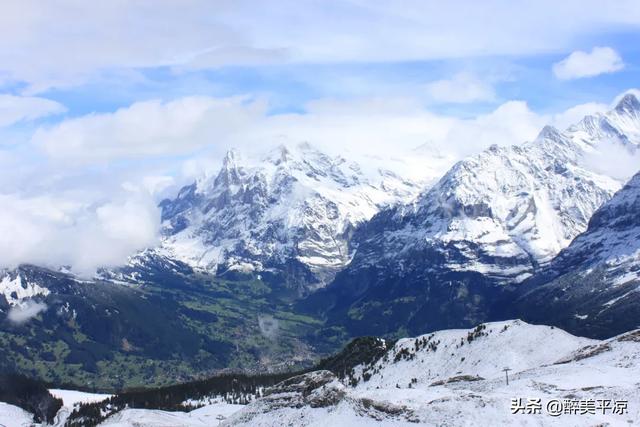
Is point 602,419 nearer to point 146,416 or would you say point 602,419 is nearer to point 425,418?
point 425,418

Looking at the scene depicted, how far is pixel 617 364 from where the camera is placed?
4892 inches

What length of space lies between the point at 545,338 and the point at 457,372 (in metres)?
21.8

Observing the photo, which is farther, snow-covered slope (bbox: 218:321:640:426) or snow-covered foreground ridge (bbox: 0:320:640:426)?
snow-covered slope (bbox: 218:321:640:426)

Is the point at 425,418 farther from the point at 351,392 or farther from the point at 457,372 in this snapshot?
the point at 457,372

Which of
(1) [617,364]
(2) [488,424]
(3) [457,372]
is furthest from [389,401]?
(3) [457,372]

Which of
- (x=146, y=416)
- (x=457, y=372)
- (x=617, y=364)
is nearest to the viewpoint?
(x=617, y=364)

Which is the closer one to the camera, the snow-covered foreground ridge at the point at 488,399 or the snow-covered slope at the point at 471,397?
the snow-covered foreground ridge at the point at 488,399

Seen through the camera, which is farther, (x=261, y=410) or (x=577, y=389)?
(x=261, y=410)

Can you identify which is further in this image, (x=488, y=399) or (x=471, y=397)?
(x=471, y=397)

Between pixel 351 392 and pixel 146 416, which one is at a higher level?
pixel 351 392

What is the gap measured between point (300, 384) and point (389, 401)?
2481 centimetres

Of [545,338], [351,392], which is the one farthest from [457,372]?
[351,392]

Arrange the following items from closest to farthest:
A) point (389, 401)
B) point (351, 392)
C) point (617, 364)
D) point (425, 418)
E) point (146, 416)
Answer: point (425, 418), point (389, 401), point (351, 392), point (617, 364), point (146, 416)

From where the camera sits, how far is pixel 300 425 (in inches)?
4360
